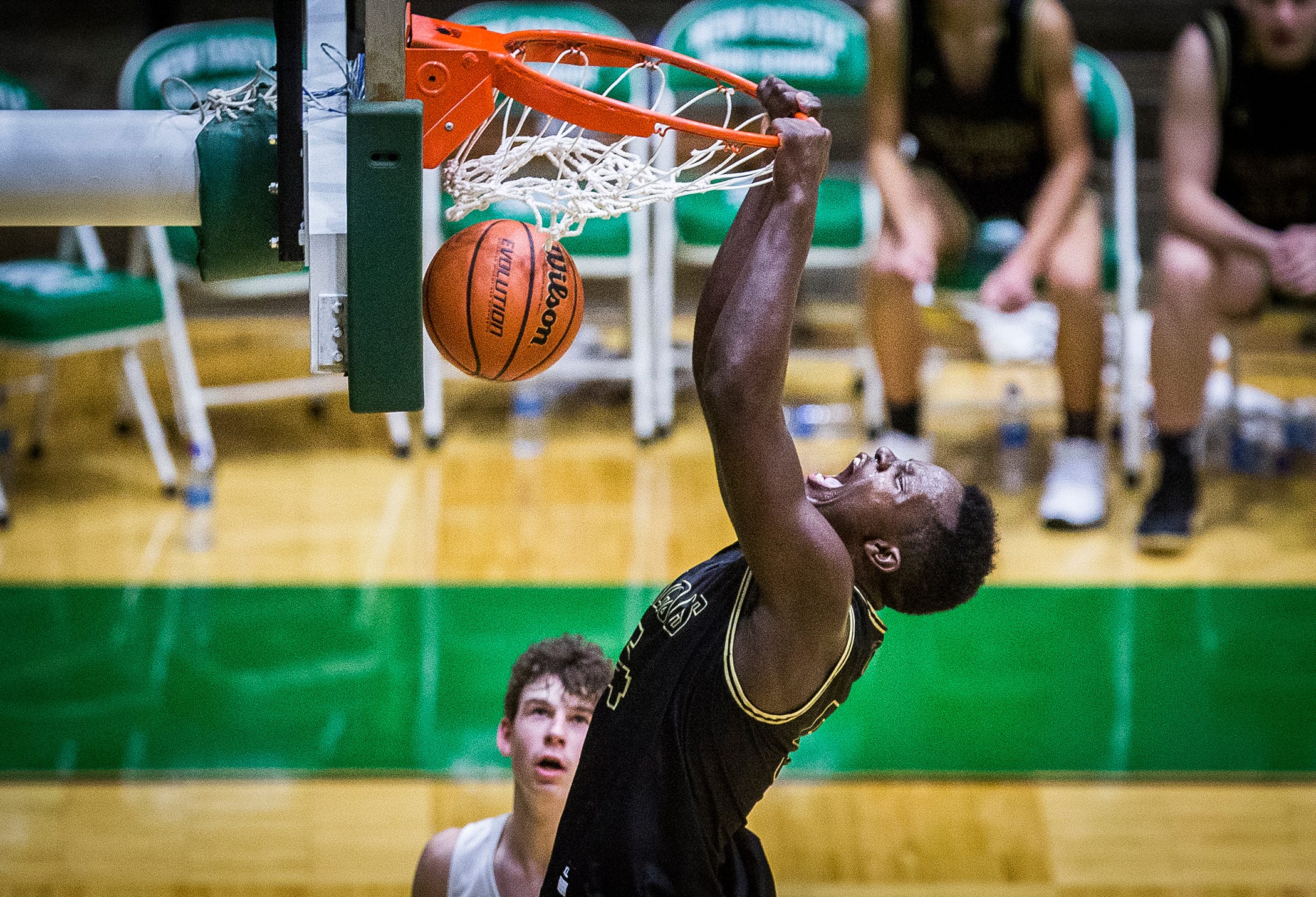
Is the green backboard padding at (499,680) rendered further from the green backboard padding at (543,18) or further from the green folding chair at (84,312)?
the green backboard padding at (543,18)

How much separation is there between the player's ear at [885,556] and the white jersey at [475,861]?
3.27 feet

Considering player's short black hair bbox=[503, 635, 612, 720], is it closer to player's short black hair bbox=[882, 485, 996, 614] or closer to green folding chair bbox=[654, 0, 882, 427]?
player's short black hair bbox=[882, 485, 996, 614]

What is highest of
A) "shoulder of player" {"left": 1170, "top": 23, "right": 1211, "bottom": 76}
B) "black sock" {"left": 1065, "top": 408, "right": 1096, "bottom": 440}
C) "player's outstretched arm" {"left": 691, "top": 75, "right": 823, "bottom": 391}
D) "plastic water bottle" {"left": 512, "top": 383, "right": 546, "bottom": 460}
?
"player's outstretched arm" {"left": 691, "top": 75, "right": 823, "bottom": 391}

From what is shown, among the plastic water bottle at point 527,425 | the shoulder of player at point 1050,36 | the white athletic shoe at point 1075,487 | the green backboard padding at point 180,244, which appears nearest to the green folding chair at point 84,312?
the green backboard padding at point 180,244

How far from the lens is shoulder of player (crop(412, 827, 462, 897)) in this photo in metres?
2.71

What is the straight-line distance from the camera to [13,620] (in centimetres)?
457

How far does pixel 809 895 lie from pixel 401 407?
1.78 metres

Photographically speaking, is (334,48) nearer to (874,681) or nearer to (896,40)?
(874,681)

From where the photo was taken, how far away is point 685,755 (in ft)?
6.73

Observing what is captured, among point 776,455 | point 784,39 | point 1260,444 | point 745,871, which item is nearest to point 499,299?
point 776,455

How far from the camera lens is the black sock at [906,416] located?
18.6ft

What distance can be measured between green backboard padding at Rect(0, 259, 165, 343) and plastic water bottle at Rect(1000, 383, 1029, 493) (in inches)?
123

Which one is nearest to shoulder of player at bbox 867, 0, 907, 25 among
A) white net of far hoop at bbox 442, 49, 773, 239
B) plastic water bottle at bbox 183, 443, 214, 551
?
plastic water bottle at bbox 183, 443, 214, 551

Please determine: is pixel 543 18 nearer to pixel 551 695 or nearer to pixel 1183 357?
pixel 1183 357
